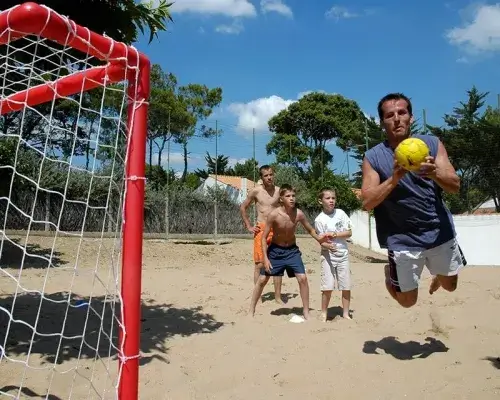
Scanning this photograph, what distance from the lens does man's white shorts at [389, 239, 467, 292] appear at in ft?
11.7

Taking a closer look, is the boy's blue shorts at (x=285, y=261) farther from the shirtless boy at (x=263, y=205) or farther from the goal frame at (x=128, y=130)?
the goal frame at (x=128, y=130)

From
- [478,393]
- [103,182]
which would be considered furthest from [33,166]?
[478,393]

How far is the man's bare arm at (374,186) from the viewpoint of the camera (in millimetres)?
3061

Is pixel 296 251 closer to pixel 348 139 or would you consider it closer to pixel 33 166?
pixel 33 166

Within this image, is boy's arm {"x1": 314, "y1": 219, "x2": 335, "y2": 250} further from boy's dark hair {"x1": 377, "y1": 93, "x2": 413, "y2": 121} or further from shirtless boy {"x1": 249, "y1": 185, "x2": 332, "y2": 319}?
boy's dark hair {"x1": 377, "y1": 93, "x2": 413, "y2": 121}

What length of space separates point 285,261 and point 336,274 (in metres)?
0.59

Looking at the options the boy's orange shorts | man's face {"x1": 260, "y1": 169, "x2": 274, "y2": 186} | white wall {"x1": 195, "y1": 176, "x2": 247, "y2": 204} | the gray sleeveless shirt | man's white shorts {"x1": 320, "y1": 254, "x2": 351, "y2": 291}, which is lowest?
man's white shorts {"x1": 320, "y1": 254, "x2": 351, "y2": 291}

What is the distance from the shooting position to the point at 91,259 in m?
11.6

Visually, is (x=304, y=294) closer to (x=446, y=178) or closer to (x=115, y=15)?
(x=446, y=178)

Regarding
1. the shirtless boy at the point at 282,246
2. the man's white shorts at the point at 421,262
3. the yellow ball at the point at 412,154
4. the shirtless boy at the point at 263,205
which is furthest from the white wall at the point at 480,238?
the yellow ball at the point at 412,154

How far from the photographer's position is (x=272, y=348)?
4102 millimetres

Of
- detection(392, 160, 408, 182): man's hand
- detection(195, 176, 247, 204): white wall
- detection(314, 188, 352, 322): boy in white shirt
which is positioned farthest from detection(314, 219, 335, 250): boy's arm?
detection(195, 176, 247, 204): white wall

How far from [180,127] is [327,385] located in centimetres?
1866

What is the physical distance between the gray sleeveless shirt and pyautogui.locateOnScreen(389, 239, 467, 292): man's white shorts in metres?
0.05
